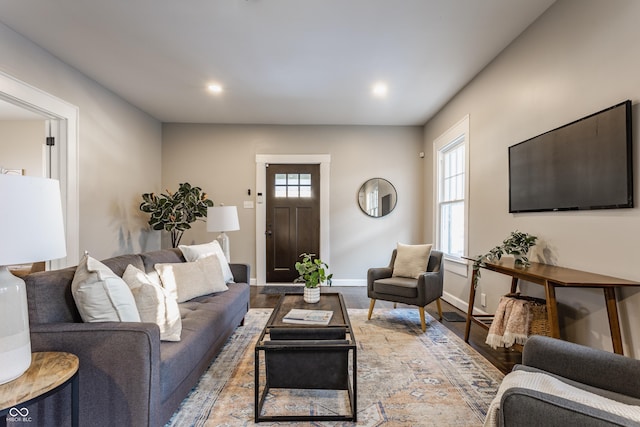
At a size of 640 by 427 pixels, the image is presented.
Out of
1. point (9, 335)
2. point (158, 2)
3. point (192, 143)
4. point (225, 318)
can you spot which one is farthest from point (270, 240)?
point (9, 335)

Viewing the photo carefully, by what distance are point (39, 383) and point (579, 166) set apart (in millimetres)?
2941

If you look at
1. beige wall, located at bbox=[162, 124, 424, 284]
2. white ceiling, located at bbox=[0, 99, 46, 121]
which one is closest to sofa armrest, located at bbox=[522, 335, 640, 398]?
beige wall, located at bbox=[162, 124, 424, 284]

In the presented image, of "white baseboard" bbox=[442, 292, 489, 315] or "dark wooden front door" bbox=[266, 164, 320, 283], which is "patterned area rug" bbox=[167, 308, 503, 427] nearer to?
"white baseboard" bbox=[442, 292, 489, 315]

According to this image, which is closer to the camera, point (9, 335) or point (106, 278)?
point (9, 335)

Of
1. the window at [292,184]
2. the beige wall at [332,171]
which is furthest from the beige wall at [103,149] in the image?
the window at [292,184]

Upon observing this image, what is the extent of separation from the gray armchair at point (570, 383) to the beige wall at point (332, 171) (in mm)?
3659

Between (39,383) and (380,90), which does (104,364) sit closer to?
(39,383)

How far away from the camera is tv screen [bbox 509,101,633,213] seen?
1.71m

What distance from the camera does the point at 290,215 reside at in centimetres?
505

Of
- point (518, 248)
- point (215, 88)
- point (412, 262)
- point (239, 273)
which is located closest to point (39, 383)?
point (239, 273)

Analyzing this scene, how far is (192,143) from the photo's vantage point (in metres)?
5.05

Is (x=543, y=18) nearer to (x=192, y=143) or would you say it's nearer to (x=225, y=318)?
(x=225, y=318)

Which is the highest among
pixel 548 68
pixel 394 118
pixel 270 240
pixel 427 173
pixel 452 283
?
pixel 394 118

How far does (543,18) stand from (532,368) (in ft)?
8.23
